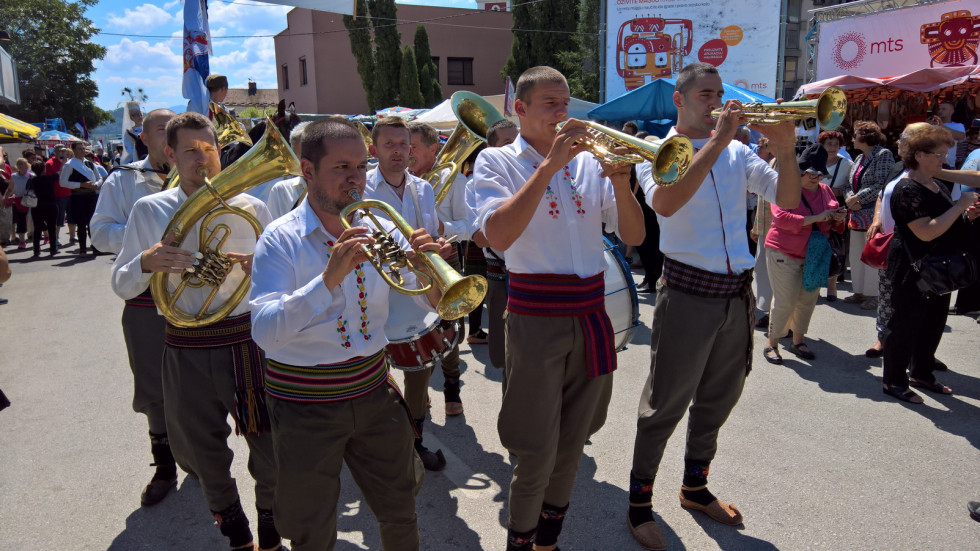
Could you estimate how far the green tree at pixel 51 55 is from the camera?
109 ft

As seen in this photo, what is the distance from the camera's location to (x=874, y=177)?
263 inches

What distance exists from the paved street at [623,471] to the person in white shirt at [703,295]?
12 cm

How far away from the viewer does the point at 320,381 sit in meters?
2.18

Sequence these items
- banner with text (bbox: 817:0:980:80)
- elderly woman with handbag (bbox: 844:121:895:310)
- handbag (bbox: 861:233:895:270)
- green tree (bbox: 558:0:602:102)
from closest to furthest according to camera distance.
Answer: handbag (bbox: 861:233:895:270)
elderly woman with handbag (bbox: 844:121:895:310)
banner with text (bbox: 817:0:980:80)
green tree (bbox: 558:0:602:102)

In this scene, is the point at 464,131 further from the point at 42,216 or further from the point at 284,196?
the point at 42,216

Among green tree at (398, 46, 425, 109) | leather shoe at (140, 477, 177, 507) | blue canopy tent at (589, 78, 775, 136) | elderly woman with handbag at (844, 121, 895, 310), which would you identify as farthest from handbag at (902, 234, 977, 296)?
green tree at (398, 46, 425, 109)

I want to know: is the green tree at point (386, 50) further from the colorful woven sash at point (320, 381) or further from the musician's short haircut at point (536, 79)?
the colorful woven sash at point (320, 381)

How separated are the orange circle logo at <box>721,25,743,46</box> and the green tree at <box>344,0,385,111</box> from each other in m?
17.0

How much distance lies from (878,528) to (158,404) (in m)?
3.76

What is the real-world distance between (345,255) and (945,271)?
168 inches

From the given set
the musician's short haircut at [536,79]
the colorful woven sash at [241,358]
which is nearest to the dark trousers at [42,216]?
the colorful woven sash at [241,358]

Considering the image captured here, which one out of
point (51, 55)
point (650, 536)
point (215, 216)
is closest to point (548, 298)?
point (650, 536)

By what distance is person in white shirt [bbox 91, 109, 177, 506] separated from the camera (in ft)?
10.9

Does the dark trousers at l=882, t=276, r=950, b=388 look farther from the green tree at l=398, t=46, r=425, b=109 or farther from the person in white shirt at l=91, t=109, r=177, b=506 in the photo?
the green tree at l=398, t=46, r=425, b=109
